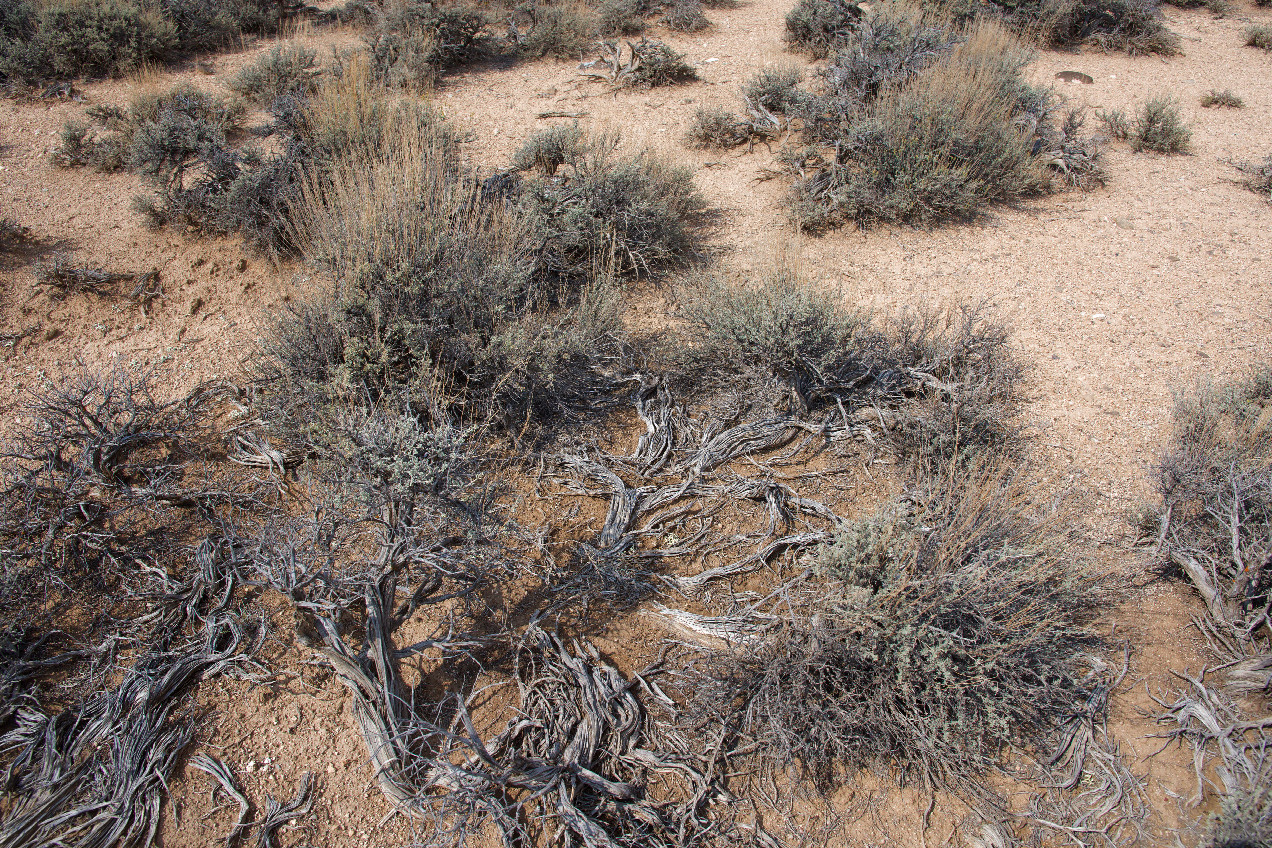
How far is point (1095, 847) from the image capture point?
102 inches

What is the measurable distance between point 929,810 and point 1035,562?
1.11 meters

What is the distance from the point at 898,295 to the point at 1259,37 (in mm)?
7850

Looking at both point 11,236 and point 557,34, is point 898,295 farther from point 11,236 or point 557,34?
point 11,236

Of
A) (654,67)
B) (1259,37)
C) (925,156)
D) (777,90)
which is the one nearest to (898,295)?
(925,156)

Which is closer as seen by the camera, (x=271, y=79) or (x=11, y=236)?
(x=11, y=236)

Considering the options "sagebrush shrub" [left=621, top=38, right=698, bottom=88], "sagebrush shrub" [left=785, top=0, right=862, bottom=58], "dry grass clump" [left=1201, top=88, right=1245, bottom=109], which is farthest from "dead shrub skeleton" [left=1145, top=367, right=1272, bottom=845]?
"sagebrush shrub" [left=621, top=38, right=698, bottom=88]

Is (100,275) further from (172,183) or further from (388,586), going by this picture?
(388,586)

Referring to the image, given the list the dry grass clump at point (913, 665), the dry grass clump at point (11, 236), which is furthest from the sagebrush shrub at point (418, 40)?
the dry grass clump at point (913, 665)

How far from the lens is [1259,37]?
856 cm

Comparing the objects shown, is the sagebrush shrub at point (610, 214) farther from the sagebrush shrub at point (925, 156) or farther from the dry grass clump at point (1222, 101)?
the dry grass clump at point (1222, 101)

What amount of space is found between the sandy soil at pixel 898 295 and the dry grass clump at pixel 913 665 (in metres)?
0.27

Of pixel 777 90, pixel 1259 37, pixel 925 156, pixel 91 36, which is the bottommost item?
pixel 925 156

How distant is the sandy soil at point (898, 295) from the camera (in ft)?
9.11

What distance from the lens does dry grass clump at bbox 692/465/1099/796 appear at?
108 inches
